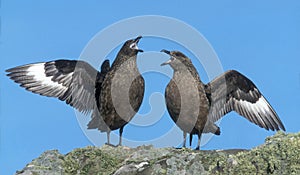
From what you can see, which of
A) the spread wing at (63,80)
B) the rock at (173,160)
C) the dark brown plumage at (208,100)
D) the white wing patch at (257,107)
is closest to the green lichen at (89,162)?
the rock at (173,160)

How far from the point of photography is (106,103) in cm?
1356

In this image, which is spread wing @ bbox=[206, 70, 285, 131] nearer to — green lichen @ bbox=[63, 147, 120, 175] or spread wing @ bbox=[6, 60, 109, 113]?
spread wing @ bbox=[6, 60, 109, 113]

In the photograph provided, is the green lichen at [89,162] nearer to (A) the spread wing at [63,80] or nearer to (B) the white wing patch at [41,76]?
(A) the spread wing at [63,80]

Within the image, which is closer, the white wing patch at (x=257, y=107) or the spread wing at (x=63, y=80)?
the spread wing at (x=63, y=80)

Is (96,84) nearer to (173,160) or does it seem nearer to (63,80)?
(63,80)

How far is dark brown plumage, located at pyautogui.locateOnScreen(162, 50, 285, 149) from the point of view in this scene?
13023 millimetres

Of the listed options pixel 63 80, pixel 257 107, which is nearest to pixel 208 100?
pixel 257 107

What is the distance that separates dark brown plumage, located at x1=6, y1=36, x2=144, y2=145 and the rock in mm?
2673

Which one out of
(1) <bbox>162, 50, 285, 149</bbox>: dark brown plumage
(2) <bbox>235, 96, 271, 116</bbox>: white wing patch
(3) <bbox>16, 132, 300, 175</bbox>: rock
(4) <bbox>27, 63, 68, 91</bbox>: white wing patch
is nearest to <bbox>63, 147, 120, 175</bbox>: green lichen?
(3) <bbox>16, 132, 300, 175</bbox>: rock

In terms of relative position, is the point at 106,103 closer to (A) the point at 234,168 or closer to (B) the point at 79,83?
(B) the point at 79,83

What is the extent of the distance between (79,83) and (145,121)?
7.18ft

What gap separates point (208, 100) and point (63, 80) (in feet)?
12.2

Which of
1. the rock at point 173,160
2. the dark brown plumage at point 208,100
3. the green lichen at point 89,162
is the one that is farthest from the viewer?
the dark brown plumage at point 208,100

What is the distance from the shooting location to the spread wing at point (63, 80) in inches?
550
